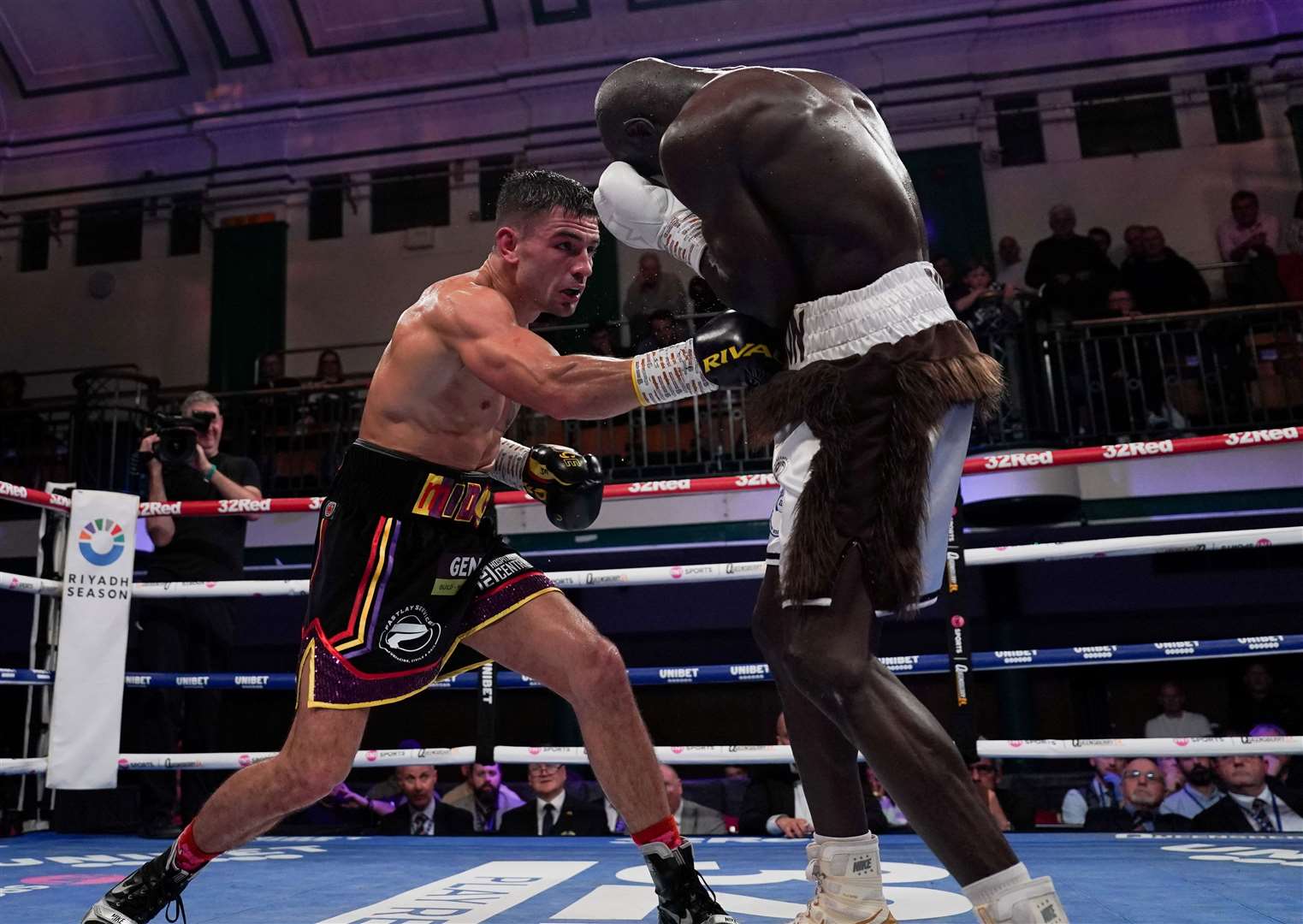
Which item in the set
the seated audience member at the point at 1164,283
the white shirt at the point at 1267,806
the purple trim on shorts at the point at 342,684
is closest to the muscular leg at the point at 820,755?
the purple trim on shorts at the point at 342,684

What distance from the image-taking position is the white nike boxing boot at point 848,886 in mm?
1574

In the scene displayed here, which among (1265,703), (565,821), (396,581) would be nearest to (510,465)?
(396,581)

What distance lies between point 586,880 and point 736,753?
2.42 ft

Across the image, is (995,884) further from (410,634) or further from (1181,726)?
(1181,726)

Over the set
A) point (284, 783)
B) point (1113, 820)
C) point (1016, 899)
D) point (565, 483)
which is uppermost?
point (565, 483)

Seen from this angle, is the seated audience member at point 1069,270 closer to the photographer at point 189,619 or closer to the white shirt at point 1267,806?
the white shirt at point 1267,806

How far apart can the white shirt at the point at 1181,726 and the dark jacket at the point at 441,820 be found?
159 inches

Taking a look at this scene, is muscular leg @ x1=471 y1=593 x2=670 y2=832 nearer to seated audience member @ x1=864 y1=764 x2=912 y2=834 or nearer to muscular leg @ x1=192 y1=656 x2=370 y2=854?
muscular leg @ x1=192 y1=656 x2=370 y2=854

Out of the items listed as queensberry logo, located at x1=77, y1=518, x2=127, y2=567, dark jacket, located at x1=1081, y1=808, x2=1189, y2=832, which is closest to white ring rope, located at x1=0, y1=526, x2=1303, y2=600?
queensberry logo, located at x1=77, y1=518, x2=127, y2=567

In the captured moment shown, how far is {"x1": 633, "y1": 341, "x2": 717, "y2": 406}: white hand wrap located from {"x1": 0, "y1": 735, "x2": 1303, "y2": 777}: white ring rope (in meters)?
1.07

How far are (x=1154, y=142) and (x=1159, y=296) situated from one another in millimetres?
2260

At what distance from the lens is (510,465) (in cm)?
210

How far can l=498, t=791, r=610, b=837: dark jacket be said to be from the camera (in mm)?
3578

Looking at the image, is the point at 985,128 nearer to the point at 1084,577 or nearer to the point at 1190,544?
the point at 1084,577
